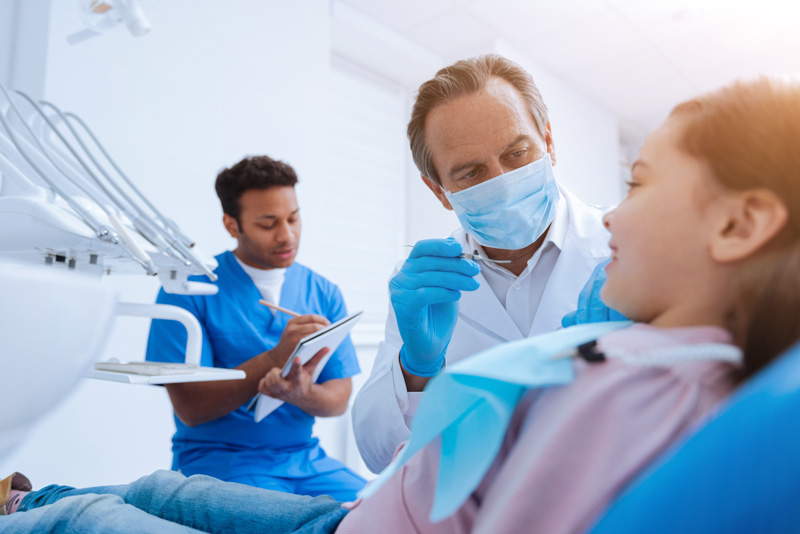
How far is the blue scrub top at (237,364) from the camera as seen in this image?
1.74 meters

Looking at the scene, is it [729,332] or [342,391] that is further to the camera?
[342,391]

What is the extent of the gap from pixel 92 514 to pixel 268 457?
99 centimetres

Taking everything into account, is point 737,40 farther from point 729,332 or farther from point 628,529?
point 628,529

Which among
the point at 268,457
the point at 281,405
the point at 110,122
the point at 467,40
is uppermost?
the point at 467,40

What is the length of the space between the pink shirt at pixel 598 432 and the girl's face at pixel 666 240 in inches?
2.5

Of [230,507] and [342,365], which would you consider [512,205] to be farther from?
[342,365]

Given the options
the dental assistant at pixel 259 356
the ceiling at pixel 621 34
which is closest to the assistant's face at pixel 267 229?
the dental assistant at pixel 259 356

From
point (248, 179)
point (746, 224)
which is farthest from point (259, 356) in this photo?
point (746, 224)

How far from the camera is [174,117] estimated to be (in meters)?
2.53

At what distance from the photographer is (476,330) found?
142 centimetres

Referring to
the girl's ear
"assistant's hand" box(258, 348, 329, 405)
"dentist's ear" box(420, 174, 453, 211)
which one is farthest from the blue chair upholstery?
"assistant's hand" box(258, 348, 329, 405)

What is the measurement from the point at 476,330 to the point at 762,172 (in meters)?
0.92

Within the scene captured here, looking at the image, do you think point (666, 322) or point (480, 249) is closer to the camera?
point (666, 322)

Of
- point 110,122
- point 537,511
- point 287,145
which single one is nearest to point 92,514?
point 537,511
